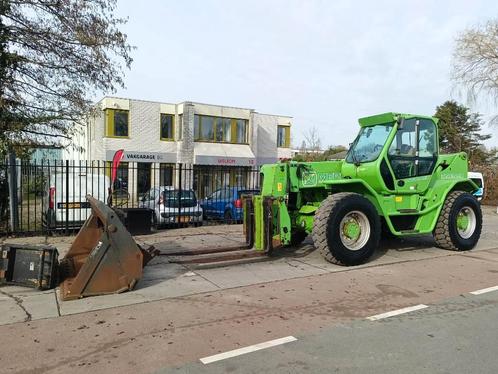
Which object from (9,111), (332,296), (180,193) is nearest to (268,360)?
(332,296)

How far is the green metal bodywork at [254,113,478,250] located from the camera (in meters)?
8.41

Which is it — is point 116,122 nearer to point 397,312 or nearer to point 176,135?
point 176,135

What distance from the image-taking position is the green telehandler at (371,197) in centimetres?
809

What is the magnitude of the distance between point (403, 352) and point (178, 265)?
4650mm

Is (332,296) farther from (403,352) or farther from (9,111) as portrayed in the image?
(9,111)

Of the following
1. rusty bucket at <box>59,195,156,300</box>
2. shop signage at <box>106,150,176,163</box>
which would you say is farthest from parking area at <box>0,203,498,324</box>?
shop signage at <box>106,150,176,163</box>

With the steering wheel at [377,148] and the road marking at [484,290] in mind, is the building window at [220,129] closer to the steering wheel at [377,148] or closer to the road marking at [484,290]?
the steering wheel at [377,148]

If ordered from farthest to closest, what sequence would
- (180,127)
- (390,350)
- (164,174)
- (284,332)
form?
(180,127) < (164,174) < (284,332) < (390,350)

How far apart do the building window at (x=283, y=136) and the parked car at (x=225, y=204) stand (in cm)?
2217

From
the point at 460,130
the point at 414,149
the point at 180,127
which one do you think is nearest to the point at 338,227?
the point at 414,149

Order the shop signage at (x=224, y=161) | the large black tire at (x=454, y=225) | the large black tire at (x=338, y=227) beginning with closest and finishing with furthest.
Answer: the large black tire at (x=338, y=227)
the large black tire at (x=454, y=225)
the shop signage at (x=224, y=161)

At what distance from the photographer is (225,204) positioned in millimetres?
15016

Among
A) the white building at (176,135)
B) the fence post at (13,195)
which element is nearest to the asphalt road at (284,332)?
the fence post at (13,195)

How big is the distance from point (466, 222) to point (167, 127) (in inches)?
969
